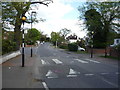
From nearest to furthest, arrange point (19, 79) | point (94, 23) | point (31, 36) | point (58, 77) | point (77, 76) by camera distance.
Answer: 1. point (19, 79)
2. point (58, 77)
3. point (77, 76)
4. point (94, 23)
5. point (31, 36)

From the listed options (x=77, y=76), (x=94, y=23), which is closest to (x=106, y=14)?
(x=94, y=23)

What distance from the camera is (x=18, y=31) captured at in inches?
1314

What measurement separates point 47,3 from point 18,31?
20.4 feet

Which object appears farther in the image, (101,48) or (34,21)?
(101,48)

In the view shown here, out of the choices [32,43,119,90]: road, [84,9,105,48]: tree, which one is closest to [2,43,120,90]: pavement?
[32,43,119,90]: road

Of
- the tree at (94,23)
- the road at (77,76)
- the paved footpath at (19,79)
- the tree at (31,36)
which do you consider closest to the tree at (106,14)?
the tree at (94,23)

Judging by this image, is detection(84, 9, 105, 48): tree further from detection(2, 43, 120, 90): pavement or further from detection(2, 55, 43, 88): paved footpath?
detection(2, 55, 43, 88): paved footpath

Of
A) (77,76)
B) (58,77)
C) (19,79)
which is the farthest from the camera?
(77,76)

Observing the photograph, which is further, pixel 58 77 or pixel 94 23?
pixel 94 23

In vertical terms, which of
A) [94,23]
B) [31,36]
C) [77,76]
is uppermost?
[94,23]

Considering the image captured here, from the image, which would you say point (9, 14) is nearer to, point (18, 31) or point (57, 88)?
point (57, 88)

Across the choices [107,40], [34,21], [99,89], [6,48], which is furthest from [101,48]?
[99,89]

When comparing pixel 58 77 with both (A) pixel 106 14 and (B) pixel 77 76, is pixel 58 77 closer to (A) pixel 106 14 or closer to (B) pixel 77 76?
(B) pixel 77 76

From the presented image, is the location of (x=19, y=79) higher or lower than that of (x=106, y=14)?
lower
